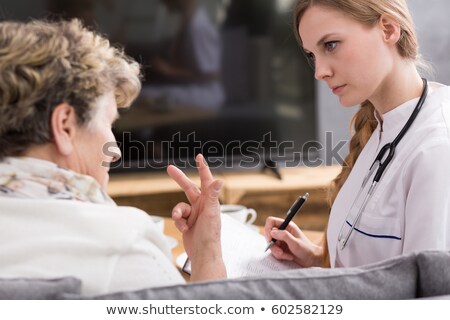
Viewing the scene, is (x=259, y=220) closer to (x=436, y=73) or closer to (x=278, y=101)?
(x=278, y=101)

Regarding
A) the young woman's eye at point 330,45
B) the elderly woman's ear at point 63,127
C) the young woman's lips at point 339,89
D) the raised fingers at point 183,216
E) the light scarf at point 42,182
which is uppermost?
the young woman's eye at point 330,45

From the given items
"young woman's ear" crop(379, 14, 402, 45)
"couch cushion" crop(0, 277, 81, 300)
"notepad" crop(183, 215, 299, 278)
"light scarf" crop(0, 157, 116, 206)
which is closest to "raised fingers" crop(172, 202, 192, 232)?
"notepad" crop(183, 215, 299, 278)

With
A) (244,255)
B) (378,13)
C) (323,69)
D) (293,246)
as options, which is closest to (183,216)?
(244,255)

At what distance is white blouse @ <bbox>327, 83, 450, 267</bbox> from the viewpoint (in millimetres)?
1273

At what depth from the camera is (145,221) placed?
954mm

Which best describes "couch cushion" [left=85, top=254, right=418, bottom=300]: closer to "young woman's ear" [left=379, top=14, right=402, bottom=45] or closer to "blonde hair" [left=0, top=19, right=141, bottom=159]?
"blonde hair" [left=0, top=19, right=141, bottom=159]

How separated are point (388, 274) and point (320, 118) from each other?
2.98 metres

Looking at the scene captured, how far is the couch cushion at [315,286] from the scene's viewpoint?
2.87 feet

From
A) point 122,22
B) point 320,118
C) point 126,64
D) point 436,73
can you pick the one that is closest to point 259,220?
point 320,118

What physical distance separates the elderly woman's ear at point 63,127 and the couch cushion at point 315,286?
10.6 inches

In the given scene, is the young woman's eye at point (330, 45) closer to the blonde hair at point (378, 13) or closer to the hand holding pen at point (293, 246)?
the blonde hair at point (378, 13)

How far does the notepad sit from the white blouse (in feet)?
0.52

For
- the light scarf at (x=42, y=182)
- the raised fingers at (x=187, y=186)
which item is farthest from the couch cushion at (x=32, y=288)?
the raised fingers at (x=187, y=186)

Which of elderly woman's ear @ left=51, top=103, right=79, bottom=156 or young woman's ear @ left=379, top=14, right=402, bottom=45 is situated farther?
young woman's ear @ left=379, top=14, right=402, bottom=45
